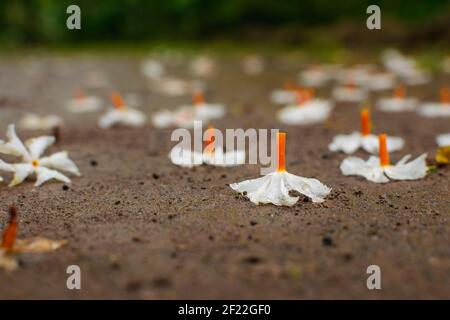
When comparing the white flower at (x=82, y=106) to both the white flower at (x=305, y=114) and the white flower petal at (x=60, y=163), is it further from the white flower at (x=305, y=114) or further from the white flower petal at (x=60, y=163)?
the white flower petal at (x=60, y=163)

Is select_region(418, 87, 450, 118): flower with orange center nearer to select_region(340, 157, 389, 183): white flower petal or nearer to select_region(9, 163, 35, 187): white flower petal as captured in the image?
select_region(340, 157, 389, 183): white flower petal

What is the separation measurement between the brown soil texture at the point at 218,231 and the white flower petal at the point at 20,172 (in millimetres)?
34

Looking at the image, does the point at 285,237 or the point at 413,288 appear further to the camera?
the point at 285,237

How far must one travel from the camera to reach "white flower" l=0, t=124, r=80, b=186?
2.48 m

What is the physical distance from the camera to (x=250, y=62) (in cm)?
723

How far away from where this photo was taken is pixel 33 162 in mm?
2574

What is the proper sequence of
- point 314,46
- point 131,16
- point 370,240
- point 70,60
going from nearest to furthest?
point 370,240 → point 70,60 → point 314,46 → point 131,16

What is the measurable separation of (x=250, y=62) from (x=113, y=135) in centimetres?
384

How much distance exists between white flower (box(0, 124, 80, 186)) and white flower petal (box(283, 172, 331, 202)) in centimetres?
96

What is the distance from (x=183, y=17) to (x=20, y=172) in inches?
310

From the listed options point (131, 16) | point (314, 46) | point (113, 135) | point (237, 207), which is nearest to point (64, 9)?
point (131, 16)

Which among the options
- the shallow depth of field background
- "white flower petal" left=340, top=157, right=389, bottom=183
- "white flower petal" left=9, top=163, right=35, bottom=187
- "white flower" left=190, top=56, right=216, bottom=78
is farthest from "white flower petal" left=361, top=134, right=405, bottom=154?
the shallow depth of field background

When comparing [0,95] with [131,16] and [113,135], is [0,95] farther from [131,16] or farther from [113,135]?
[131,16]
